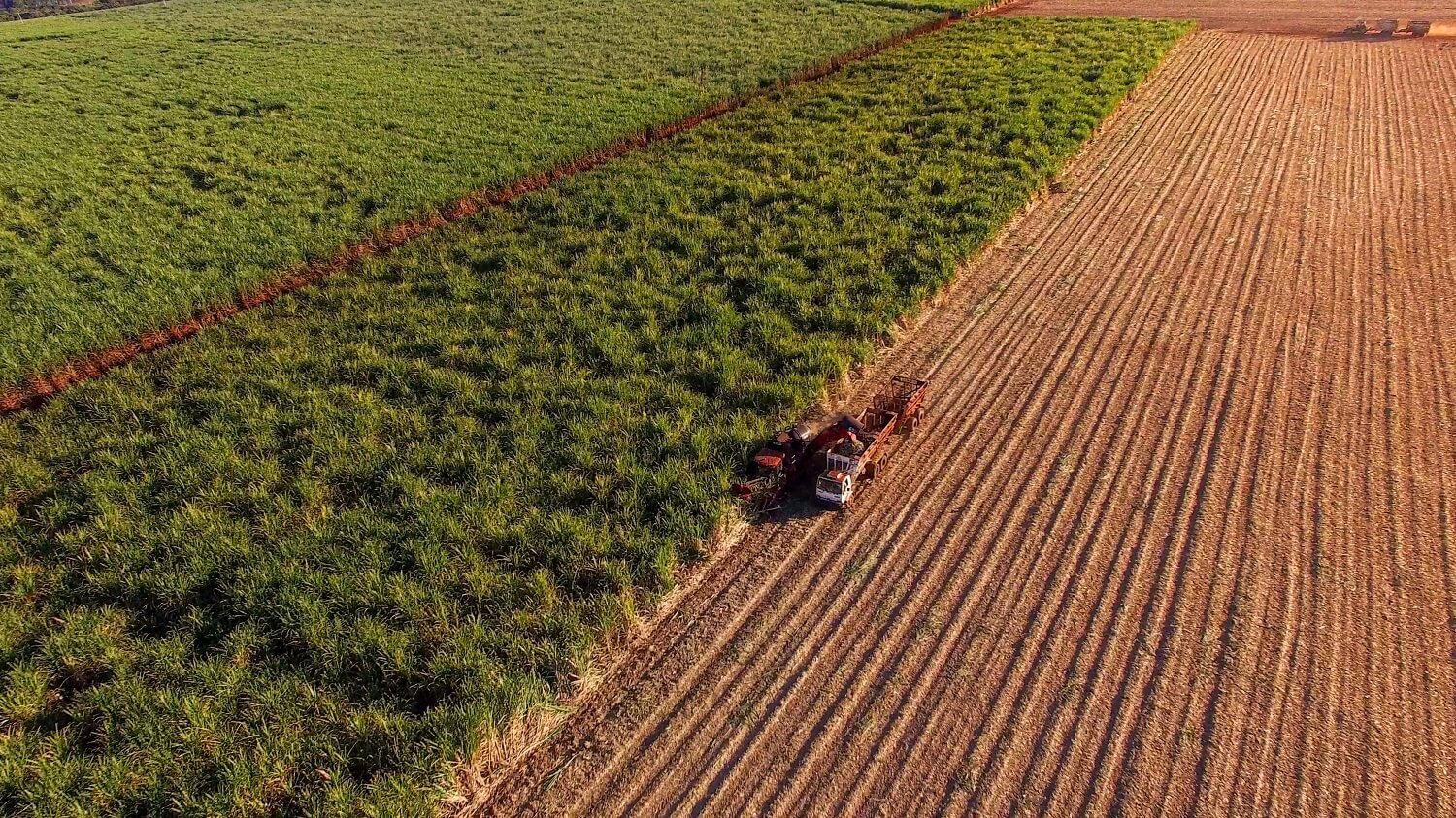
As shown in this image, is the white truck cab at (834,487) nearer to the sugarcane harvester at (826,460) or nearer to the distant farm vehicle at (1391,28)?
the sugarcane harvester at (826,460)

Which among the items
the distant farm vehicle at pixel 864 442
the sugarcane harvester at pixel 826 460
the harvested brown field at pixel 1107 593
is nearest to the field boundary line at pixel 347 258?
the sugarcane harvester at pixel 826 460

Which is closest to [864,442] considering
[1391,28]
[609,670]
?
[609,670]

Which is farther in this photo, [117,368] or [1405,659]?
[117,368]

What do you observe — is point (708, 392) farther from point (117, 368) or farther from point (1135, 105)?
point (1135, 105)

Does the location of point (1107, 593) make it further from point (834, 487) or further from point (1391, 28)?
point (1391, 28)

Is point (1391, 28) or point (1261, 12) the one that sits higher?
point (1261, 12)

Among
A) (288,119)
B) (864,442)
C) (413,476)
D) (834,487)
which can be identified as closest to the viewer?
(834,487)

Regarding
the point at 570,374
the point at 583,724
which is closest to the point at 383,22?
the point at 570,374
